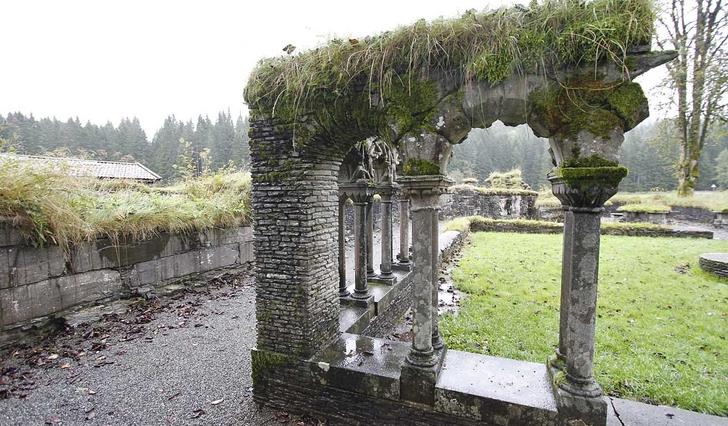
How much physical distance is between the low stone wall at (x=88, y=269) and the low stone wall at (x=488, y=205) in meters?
16.9

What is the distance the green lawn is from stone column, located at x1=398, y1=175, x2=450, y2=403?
2.08 metres

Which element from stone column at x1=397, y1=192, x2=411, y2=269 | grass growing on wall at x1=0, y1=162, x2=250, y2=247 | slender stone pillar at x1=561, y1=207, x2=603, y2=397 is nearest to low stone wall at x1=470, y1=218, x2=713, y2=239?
stone column at x1=397, y1=192, x2=411, y2=269

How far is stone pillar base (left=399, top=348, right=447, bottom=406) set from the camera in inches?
128

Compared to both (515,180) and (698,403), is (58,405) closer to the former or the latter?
(698,403)

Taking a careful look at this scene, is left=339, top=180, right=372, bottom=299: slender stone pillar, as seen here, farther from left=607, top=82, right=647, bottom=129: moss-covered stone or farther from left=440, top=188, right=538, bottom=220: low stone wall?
left=440, top=188, right=538, bottom=220: low stone wall

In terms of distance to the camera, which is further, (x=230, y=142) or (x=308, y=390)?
(x=230, y=142)

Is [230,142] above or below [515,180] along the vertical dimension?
above

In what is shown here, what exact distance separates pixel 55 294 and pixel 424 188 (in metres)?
6.31

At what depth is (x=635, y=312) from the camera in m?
6.38

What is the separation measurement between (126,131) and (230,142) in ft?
39.9

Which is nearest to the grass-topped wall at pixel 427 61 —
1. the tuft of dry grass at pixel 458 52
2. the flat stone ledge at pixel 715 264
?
the tuft of dry grass at pixel 458 52

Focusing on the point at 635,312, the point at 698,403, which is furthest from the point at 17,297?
the point at 635,312


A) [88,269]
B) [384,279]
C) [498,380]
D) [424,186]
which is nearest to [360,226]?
[384,279]

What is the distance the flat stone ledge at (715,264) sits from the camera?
857cm
